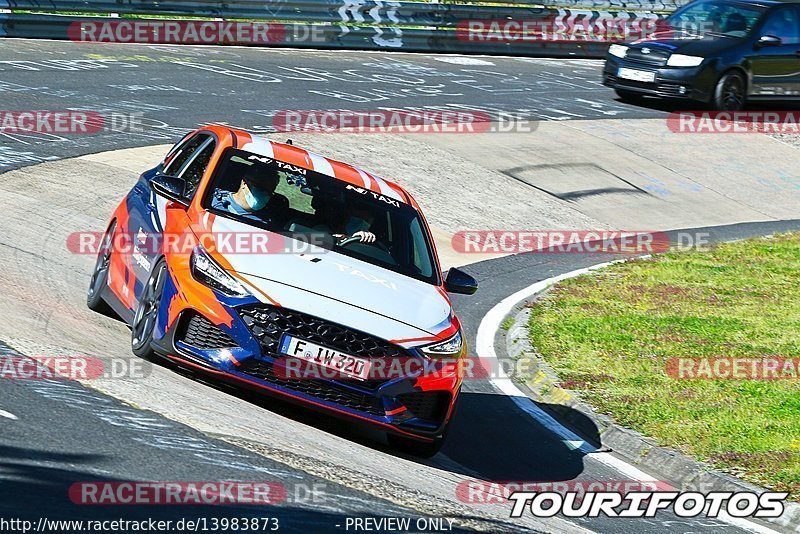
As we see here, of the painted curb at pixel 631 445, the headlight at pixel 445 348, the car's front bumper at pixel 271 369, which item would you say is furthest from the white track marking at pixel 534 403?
the car's front bumper at pixel 271 369

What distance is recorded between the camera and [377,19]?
26.4 metres

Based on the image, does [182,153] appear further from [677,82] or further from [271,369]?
[677,82]

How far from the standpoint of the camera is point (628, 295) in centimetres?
1319

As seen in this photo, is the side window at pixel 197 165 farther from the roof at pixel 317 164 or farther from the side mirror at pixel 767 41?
the side mirror at pixel 767 41

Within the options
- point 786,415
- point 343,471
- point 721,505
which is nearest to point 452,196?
point 786,415

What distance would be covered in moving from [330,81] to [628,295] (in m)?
10.2

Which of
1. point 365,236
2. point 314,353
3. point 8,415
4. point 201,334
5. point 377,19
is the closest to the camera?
point 8,415

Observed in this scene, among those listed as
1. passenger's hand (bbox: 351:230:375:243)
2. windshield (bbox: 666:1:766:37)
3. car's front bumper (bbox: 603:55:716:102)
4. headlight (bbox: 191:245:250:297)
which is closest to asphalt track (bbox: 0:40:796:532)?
headlight (bbox: 191:245:250:297)

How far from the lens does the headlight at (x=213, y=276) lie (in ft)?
24.2

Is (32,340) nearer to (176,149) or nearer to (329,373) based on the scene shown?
(329,373)

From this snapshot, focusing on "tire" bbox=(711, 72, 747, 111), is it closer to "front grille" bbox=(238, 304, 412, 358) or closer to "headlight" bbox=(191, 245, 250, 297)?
"headlight" bbox=(191, 245, 250, 297)

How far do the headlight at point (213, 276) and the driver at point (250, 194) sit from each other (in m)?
0.79

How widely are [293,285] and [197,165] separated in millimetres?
1985

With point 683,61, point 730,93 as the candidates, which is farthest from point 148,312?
point 730,93
